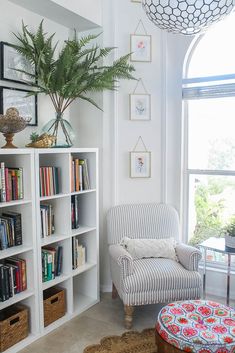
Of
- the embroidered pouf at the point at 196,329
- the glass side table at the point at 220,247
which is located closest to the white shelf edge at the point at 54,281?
the embroidered pouf at the point at 196,329

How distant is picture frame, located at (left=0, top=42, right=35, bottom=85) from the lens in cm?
244

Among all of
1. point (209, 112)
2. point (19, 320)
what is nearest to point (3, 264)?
point (19, 320)

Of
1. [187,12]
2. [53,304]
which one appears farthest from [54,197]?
[187,12]

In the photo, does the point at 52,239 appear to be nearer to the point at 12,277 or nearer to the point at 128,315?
the point at 12,277

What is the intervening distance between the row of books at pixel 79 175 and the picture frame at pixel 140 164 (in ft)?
1.69

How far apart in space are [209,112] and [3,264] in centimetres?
226

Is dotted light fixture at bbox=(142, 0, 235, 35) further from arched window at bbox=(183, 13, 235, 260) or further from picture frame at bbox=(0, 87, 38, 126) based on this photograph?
arched window at bbox=(183, 13, 235, 260)

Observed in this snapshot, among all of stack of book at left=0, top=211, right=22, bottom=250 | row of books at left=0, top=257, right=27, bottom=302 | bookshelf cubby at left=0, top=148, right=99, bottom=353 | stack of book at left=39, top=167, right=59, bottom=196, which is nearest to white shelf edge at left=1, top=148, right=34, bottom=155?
bookshelf cubby at left=0, top=148, right=99, bottom=353

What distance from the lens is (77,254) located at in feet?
9.05

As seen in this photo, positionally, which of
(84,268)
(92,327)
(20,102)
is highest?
(20,102)

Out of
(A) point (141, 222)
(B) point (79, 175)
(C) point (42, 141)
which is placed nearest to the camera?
(C) point (42, 141)

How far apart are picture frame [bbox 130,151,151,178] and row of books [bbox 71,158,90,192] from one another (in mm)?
517

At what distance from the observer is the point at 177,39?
9.98ft

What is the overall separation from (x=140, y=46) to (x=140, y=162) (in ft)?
3.59
